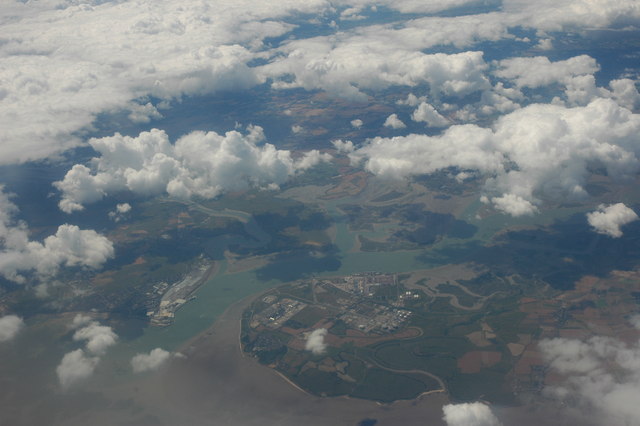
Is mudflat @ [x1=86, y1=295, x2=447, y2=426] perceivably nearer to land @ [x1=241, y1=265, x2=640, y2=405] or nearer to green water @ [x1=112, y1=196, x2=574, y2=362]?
land @ [x1=241, y1=265, x2=640, y2=405]

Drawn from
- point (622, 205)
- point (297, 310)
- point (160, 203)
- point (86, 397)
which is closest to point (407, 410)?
point (297, 310)

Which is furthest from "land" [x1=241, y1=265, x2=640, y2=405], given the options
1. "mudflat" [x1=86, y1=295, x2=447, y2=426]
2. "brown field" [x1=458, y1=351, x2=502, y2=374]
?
"mudflat" [x1=86, y1=295, x2=447, y2=426]

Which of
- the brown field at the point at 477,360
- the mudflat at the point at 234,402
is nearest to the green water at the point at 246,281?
the mudflat at the point at 234,402

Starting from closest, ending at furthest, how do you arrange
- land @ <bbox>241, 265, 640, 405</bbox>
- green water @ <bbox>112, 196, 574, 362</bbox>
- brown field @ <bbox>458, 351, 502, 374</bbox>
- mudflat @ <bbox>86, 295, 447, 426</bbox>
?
mudflat @ <bbox>86, 295, 447, 426</bbox>
land @ <bbox>241, 265, 640, 405</bbox>
brown field @ <bbox>458, 351, 502, 374</bbox>
green water @ <bbox>112, 196, 574, 362</bbox>

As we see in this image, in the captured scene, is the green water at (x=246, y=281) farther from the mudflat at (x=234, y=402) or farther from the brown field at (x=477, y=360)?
the brown field at (x=477, y=360)

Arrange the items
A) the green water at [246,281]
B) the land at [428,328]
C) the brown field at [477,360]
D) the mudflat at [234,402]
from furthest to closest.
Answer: the green water at [246,281] < the brown field at [477,360] < the land at [428,328] < the mudflat at [234,402]

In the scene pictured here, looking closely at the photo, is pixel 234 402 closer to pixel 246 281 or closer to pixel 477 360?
pixel 477 360

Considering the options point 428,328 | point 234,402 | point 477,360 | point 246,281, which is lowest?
point 246,281

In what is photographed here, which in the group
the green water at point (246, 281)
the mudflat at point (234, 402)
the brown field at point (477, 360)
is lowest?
the green water at point (246, 281)

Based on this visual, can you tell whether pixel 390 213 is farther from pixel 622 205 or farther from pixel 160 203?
pixel 160 203

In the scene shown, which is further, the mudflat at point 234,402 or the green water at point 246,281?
the green water at point 246,281

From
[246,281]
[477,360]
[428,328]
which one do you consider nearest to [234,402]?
[428,328]
